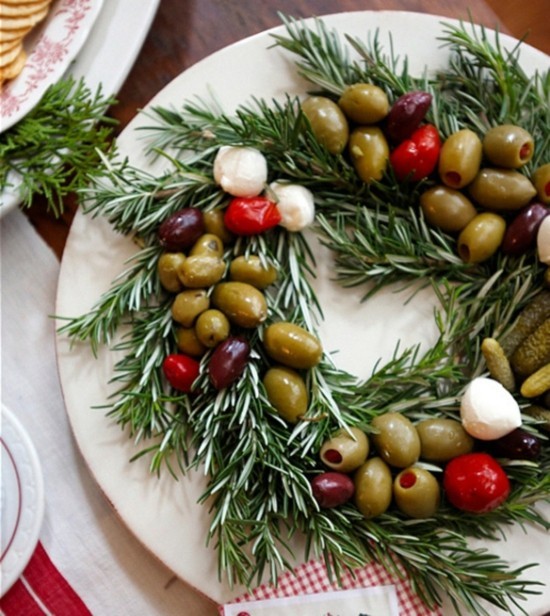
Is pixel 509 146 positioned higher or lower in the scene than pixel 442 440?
higher

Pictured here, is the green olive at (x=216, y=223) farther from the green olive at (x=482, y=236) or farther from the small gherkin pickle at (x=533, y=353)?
the small gherkin pickle at (x=533, y=353)

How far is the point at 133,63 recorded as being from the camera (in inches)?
51.8

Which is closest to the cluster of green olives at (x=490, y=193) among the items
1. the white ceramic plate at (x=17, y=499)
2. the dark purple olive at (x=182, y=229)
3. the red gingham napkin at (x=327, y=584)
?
the dark purple olive at (x=182, y=229)

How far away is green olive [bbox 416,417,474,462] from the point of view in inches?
45.1

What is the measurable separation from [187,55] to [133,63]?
0.10 metres

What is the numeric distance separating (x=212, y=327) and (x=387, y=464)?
302mm

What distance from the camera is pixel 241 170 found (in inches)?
46.1

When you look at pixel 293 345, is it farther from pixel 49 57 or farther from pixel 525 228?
pixel 49 57

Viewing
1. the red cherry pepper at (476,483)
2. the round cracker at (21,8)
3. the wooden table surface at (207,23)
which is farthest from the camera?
the wooden table surface at (207,23)

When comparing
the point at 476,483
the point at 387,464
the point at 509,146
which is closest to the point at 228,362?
the point at 387,464

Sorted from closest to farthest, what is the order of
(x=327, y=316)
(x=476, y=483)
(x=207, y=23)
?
(x=476, y=483)
(x=327, y=316)
(x=207, y=23)

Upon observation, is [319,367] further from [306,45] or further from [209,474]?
[306,45]

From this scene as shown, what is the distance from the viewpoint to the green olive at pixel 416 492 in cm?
111

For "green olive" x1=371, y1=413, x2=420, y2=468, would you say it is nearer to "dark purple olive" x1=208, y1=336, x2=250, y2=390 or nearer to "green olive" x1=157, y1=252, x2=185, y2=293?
"dark purple olive" x1=208, y1=336, x2=250, y2=390
